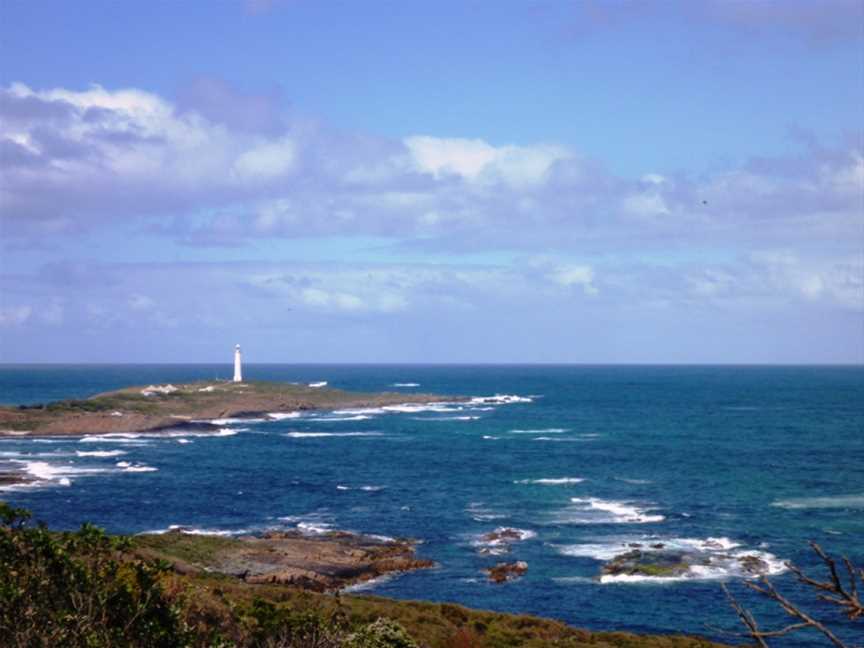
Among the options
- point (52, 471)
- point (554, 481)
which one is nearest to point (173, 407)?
point (52, 471)

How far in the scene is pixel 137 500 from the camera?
2557 inches

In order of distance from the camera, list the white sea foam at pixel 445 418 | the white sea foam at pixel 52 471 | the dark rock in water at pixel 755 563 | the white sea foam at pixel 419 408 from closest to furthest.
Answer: the dark rock in water at pixel 755 563, the white sea foam at pixel 52 471, the white sea foam at pixel 445 418, the white sea foam at pixel 419 408

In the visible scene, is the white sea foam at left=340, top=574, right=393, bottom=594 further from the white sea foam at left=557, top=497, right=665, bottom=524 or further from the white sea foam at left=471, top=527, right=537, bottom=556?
the white sea foam at left=557, top=497, right=665, bottom=524

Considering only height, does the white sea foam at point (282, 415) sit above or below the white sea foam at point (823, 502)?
above

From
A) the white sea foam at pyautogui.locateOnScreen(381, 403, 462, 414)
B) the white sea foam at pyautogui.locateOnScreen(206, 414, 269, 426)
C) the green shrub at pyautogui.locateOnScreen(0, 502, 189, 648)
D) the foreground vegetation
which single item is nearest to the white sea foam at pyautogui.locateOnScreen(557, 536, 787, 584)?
the foreground vegetation

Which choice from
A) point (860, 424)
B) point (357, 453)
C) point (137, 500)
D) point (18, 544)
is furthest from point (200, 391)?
point (18, 544)

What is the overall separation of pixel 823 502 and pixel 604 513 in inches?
644

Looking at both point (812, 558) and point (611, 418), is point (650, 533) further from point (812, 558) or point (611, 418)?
point (611, 418)

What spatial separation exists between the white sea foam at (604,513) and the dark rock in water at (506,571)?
12289mm

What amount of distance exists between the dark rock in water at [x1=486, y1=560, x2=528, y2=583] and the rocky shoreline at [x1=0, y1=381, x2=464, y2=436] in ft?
254

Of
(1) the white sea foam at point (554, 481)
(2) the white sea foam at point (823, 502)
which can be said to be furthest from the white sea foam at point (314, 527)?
(2) the white sea foam at point (823, 502)

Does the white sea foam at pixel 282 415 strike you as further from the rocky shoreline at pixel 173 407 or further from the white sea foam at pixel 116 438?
the white sea foam at pixel 116 438

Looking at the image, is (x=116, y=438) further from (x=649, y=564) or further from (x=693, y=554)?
(x=693, y=554)

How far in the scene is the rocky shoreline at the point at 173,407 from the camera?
11294 cm
